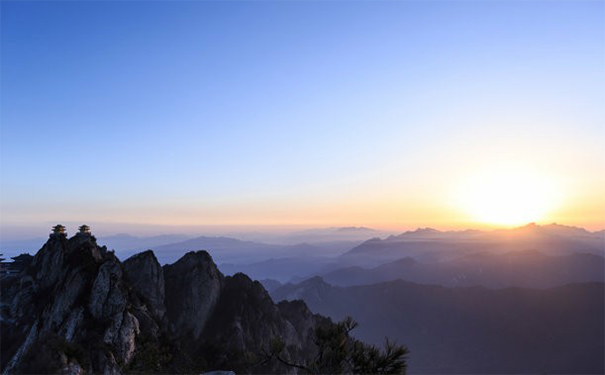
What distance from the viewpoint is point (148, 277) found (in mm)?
69062

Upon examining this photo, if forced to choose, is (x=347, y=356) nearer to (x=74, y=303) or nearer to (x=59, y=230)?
(x=74, y=303)

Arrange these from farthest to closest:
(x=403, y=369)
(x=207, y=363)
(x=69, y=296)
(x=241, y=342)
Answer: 1. (x=241, y=342)
2. (x=207, y=363)
3. (x=69, y=296)
4. (x=403, y=369)

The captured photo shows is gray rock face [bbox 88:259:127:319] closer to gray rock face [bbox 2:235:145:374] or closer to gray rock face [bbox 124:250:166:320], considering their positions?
gray rock face [bbox 2:235:145:374]

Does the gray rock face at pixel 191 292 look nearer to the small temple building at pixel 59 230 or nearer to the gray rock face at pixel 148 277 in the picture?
the gray rock face at pixel 148 277

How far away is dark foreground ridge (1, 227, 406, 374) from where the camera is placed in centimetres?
3912

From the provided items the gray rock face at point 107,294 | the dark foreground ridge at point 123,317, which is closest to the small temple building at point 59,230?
the dark foreground ridge at point 123,317

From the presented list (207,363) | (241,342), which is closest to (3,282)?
(207,363)

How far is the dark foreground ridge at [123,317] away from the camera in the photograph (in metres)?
39.1

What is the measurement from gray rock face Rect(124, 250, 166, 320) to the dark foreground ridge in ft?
0.59

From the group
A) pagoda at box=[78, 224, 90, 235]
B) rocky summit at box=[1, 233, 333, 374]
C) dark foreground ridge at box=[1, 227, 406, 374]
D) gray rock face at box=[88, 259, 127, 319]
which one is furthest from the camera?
pagoda at box=[78, 224, 90, 235]

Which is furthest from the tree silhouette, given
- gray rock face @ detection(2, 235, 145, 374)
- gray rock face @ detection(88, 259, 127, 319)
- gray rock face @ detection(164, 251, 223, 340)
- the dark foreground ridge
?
gray rock face @ detection(164, 251, 223, 340)

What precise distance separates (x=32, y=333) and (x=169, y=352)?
16.5 metres

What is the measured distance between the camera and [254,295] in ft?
281

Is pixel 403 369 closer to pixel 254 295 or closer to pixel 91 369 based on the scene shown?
pixel 91 369
